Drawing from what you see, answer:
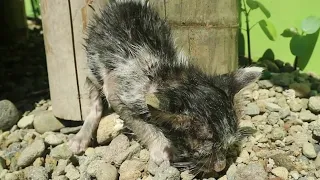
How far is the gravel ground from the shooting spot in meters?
3.31

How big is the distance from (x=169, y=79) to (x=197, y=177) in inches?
24.8

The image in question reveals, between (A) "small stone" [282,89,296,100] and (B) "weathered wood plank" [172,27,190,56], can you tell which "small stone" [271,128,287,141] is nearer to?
(A) "small stone" [282,89,296,100]

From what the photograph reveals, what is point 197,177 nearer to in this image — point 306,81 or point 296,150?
point 296,150

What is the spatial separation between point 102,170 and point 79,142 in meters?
0.47

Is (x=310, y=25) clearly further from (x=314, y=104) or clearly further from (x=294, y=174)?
(x=294, y=174)

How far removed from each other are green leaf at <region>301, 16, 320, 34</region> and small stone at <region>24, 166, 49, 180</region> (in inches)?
90.2

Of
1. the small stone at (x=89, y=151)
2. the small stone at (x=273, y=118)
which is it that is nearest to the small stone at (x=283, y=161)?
the small stone at (x=273, y=118)

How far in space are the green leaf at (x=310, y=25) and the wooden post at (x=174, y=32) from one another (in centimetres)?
72

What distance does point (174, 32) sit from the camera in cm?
374

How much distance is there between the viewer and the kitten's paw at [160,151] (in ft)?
10.9

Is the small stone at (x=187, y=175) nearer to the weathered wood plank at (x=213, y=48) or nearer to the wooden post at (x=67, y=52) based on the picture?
the weathered wood plank at (x=213, y=48)

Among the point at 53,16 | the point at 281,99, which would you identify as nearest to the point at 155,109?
the point at 53,16

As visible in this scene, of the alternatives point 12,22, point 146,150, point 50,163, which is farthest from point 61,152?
point 12,22

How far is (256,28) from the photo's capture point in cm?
485
